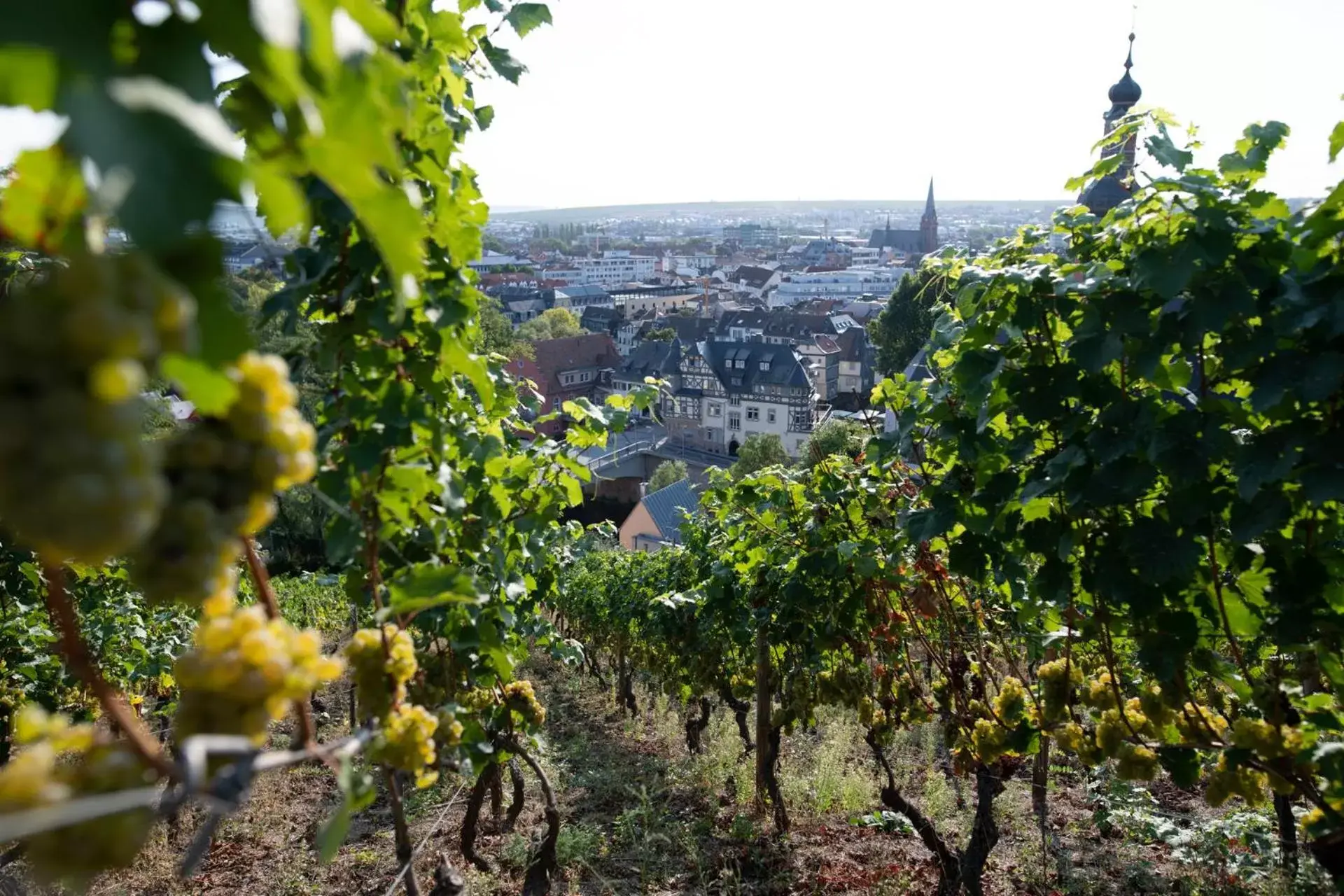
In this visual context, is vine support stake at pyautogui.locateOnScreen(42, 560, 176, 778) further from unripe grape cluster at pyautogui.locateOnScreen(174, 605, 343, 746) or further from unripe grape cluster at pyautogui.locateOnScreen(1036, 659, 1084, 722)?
unripe grape cluster at pyautogui.locateOnScreen(1036, 659, 1084, 722)

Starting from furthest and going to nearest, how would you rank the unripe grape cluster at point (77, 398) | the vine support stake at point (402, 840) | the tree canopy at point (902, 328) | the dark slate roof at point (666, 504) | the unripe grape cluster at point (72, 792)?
the tree canopy at point (902, 328)
the dark slate roof at point (666, 504)
the vine support stake at point (402, 840)
the unripe grape cluster at point (72, 792)
the unripe grape cluster at point (77, 398)

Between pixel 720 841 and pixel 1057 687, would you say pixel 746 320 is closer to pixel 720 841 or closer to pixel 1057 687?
pixel 720 841

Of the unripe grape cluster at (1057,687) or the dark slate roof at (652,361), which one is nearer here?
the unripe grape cluster at (1057,687)

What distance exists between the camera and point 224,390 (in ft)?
2.51

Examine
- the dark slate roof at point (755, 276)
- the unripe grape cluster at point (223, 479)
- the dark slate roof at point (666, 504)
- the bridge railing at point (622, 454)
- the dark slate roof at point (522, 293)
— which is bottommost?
the bridge railing at point (622, 454)

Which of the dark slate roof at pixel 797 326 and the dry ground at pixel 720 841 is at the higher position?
the dry ground at pixel 720 841

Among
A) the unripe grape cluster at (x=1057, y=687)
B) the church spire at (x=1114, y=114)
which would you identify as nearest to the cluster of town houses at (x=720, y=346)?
the unripe grape cluster at (x=1057, y=687)

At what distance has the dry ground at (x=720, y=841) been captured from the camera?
512cm

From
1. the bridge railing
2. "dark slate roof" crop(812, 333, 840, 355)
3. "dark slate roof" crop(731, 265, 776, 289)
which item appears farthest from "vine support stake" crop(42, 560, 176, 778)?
"dark slate roof" crop(731, 265, 776, 289)

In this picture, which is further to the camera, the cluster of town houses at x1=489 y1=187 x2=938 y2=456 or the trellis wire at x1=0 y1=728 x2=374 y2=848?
the cluster of town houses at x1=489 y1=187 x2=938 y2=456

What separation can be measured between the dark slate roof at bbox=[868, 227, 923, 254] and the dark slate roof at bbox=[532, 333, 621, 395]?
100114 millimetres

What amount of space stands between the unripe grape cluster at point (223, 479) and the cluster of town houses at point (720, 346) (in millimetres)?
4121

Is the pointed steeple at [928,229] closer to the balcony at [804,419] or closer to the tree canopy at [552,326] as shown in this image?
the tree canopy at [552,326]

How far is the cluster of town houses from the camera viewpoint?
48125mm
